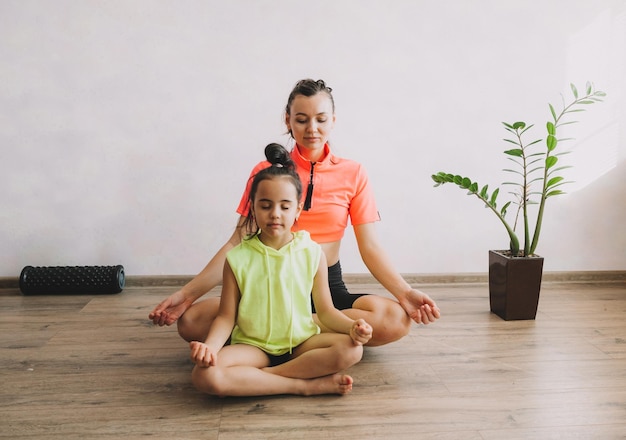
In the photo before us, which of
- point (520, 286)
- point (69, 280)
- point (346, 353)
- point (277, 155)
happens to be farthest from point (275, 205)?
point (69, 280)

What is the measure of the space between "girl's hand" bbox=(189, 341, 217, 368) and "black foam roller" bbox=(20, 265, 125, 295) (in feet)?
3.79

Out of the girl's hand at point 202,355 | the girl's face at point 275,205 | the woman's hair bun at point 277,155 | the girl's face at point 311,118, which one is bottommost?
the girl's hand at point 202,355

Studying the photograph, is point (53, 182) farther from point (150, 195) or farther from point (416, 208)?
point (416, 208)

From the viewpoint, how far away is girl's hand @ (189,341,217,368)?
1.32 m

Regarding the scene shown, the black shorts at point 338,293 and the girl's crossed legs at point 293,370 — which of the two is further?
the black shorts at point 338,293

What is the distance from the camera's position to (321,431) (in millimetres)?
1292

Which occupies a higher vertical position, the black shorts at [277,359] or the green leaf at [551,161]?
the green leaf at [551,161]

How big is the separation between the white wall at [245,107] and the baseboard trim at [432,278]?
43mm

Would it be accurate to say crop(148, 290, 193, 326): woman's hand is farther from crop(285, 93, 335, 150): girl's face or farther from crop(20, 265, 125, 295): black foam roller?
crop(20, 265, 125, 295): black foam roller

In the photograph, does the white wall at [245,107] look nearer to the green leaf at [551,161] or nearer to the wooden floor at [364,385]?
the wooden floor at [364,385]

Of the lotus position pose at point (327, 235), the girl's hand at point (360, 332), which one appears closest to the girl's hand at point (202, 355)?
the lotus position pose at point (327, 235)

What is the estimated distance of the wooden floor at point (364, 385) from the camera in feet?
4.29

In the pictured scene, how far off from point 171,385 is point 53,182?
1.29m

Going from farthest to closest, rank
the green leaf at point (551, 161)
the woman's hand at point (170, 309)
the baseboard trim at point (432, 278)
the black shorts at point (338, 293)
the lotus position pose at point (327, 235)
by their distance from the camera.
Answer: the baseboard trim at point (432, 278)
the green leaf at point (551, 161)
the black shorts at point (338, 293)
the lotus position pose at point (327, 235)
the woman's hand at point (170, 309)
